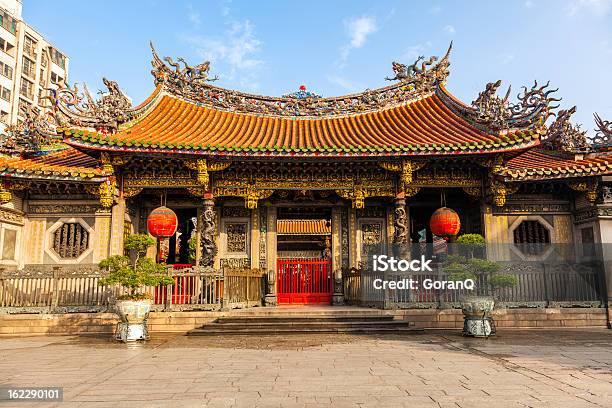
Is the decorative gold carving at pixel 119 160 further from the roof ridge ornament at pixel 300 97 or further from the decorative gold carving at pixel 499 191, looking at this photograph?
the decorative gold carving at pixel 499 191

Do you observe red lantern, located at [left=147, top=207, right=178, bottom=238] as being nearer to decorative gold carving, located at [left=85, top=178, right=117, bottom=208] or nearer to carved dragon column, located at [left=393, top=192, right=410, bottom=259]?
decorative gold carving, located at [left=85, top=178, right=117, bottom=208]

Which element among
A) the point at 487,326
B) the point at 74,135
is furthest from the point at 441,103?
the point at 74,135

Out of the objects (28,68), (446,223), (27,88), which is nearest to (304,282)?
(446,223)

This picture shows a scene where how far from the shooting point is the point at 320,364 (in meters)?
6.04

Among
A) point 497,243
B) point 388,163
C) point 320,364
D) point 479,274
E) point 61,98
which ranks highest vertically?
point 61,98

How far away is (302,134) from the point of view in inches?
542

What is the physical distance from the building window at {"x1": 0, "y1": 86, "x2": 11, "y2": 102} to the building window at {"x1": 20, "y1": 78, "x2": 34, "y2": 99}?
1.47m

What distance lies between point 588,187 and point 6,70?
4389 centimetres

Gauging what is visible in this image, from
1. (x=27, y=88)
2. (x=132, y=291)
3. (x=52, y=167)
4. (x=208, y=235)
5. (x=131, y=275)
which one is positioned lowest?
(x=132, y=291)

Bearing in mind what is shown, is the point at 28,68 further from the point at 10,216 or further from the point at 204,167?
the point at 204,167

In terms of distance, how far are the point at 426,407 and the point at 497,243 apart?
363 inches

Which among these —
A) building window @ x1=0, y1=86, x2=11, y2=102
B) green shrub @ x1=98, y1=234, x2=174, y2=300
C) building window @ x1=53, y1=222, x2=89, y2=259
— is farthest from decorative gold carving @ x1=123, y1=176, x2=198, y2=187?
building window @ x1=0, y1=86, x2=11, y2=102

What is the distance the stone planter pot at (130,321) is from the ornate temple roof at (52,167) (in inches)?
164

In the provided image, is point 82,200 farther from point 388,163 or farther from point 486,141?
point 486,141
